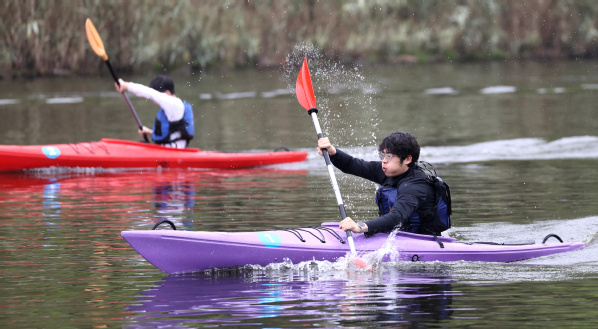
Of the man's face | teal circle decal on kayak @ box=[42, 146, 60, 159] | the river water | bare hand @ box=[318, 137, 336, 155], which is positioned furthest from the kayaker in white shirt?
the man's face

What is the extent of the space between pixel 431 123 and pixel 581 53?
44.8ft

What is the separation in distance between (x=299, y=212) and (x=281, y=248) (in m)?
2.49

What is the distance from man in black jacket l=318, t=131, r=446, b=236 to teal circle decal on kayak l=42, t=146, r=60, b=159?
6316mm

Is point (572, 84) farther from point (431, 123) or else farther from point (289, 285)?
point (289, 285)

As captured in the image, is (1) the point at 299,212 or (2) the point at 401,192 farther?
(1) the point at 299,212

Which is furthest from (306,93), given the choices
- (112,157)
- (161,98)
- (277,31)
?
(277,31)

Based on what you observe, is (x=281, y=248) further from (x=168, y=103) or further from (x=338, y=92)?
(x=338, y=92)

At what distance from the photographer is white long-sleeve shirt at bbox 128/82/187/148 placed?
11906 millimetres

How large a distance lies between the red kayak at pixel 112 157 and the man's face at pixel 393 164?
6365mm

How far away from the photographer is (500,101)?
2152 centimetres

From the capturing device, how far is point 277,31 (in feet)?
88.2

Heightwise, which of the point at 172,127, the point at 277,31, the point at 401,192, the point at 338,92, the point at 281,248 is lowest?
the point at 281,248

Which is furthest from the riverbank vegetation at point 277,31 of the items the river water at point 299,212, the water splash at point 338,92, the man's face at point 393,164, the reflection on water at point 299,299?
the reflection on water at point 299,299

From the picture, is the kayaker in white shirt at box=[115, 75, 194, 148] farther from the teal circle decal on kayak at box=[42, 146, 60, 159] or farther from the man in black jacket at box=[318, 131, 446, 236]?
the man in black jacket at box=[318, 131, 446, 236]
